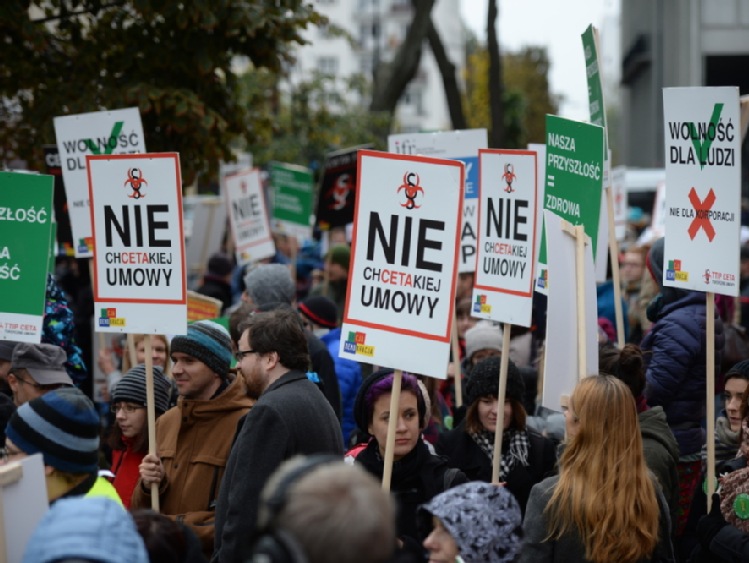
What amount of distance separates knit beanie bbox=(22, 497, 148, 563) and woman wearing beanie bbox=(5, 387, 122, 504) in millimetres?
847

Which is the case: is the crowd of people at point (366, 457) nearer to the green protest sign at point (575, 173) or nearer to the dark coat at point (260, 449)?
the dark coat at point (260, 449)

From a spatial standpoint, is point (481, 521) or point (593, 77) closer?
point (481, 521)

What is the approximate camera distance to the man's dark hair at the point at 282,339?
5.73 m

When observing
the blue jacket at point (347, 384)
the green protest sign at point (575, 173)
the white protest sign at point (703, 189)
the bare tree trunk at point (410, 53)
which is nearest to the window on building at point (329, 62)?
the bare tree trunk at point (410, 53)

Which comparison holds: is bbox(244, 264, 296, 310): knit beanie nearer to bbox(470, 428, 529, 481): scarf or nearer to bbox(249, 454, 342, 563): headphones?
bbox(470, 428, 529, 481): scarf

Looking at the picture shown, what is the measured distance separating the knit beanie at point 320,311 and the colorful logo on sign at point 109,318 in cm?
256

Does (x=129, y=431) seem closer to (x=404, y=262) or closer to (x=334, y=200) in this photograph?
(x=404, y=262)

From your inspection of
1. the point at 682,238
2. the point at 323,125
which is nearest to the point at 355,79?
the point at 323,125

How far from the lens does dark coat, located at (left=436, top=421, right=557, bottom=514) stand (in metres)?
6.63

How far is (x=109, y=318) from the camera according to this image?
673 cm

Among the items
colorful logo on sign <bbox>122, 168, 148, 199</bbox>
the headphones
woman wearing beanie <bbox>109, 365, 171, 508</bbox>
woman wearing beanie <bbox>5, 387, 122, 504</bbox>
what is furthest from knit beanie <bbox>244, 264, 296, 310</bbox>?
the headphones

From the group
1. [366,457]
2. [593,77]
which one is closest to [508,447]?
[366,457]

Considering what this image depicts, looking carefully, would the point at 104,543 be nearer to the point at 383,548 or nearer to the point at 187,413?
the point at 383,548

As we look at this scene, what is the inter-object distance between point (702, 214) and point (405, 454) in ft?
7.44
